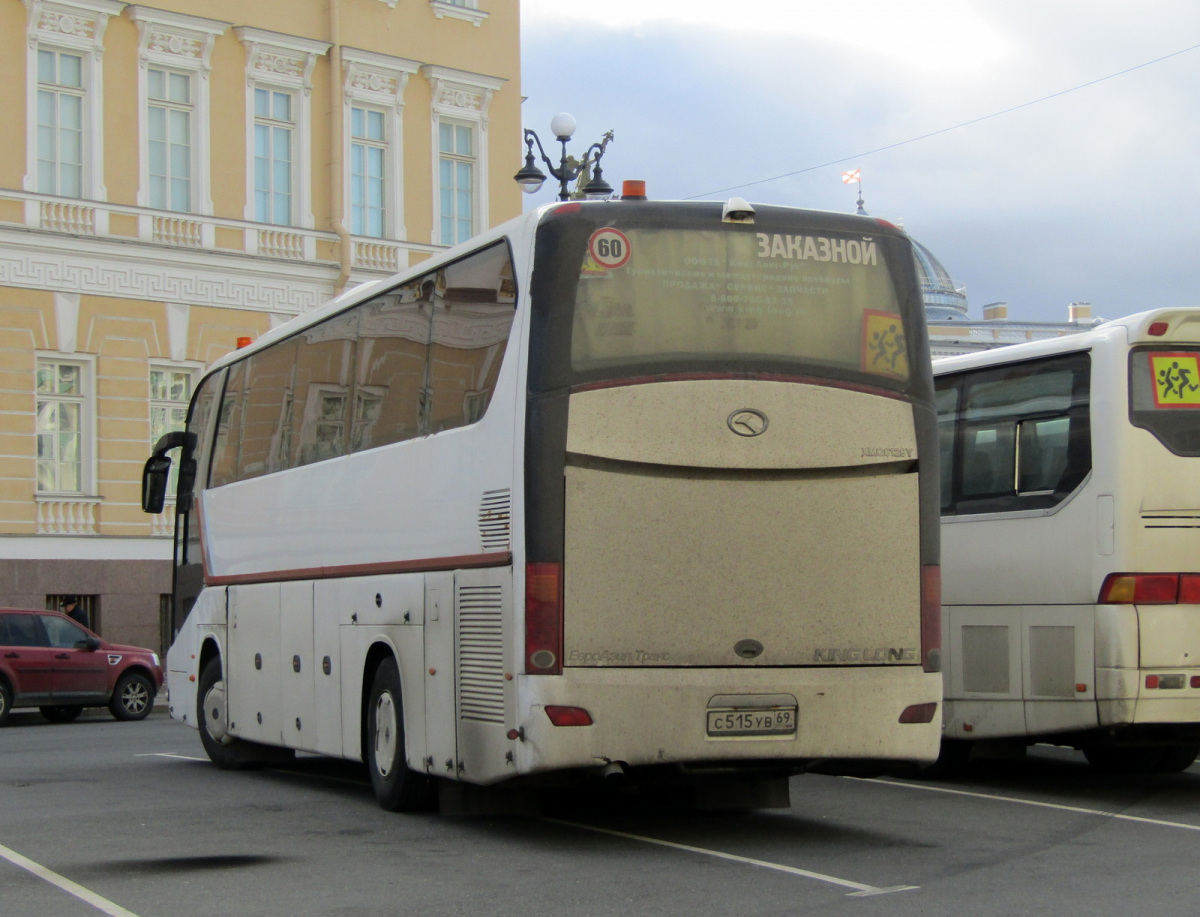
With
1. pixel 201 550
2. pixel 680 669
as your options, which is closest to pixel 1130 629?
pixel 680 669

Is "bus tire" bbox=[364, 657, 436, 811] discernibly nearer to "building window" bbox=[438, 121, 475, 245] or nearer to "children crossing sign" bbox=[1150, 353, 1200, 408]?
"children crossing sign" bbox=[1150, 353, 1200, 408]

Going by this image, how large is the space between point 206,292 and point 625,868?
73.8ft

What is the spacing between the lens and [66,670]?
23.4 m

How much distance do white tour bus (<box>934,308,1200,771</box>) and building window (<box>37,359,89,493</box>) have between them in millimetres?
18826

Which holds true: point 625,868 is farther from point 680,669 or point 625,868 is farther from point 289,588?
point 289,588

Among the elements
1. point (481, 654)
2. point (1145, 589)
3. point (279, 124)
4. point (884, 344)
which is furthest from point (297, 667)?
point (279, 124)

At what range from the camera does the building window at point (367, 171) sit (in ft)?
105

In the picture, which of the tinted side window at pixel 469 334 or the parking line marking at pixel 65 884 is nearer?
the parking line marking at pixel 65 884

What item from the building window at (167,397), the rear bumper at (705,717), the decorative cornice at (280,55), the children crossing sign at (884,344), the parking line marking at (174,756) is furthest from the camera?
the decorative cornice at (280,55)

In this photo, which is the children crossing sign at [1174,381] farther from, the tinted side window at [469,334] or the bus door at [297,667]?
the bus door at [297,667]

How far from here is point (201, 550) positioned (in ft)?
51.6

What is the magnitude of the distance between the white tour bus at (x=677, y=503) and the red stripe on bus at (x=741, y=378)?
1 cm

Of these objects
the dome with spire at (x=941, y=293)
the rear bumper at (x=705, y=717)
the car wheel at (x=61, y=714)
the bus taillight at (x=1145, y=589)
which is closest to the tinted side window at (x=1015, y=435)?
the bus taillight at (x=1145, y=589)

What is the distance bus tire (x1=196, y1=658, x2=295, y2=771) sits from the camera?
15.1m
